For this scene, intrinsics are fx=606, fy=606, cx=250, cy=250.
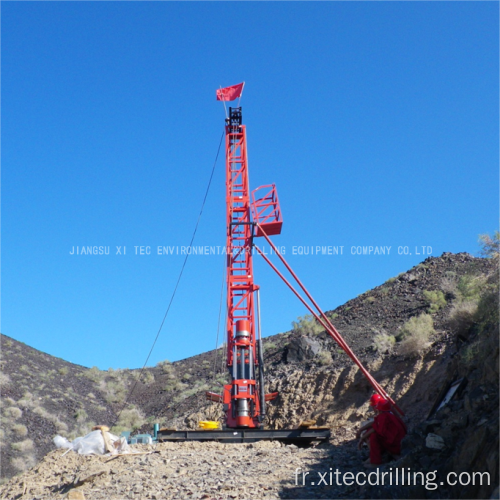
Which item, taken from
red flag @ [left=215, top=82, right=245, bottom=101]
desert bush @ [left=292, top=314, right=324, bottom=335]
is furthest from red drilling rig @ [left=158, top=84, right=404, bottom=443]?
desert bush @ [left=292, top=314, right=324, bottom=335]

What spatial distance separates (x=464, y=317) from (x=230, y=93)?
12.5 metres

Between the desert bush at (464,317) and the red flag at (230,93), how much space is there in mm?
11803

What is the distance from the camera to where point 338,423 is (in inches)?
791

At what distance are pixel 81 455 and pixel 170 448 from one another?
2.21m

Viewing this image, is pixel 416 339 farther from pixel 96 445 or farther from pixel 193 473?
pixel 96 445

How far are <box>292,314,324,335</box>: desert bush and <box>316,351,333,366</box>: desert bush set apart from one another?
5.67 m

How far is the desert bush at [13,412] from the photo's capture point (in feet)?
98.8

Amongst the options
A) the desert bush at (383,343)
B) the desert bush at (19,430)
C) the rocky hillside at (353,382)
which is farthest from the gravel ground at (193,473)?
the desert bush at (19,430)

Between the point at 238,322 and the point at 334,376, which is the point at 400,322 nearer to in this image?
the point at 334,376

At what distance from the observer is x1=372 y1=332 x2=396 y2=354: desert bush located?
2340cm

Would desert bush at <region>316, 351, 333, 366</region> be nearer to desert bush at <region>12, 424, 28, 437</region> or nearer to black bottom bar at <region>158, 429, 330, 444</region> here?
black bottom bar at <region>158, 429, 330, 444</region>

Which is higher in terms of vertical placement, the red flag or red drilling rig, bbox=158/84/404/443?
the red flag

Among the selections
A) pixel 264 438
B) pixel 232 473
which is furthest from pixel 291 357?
pixel 232 473

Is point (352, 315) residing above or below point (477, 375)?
above
